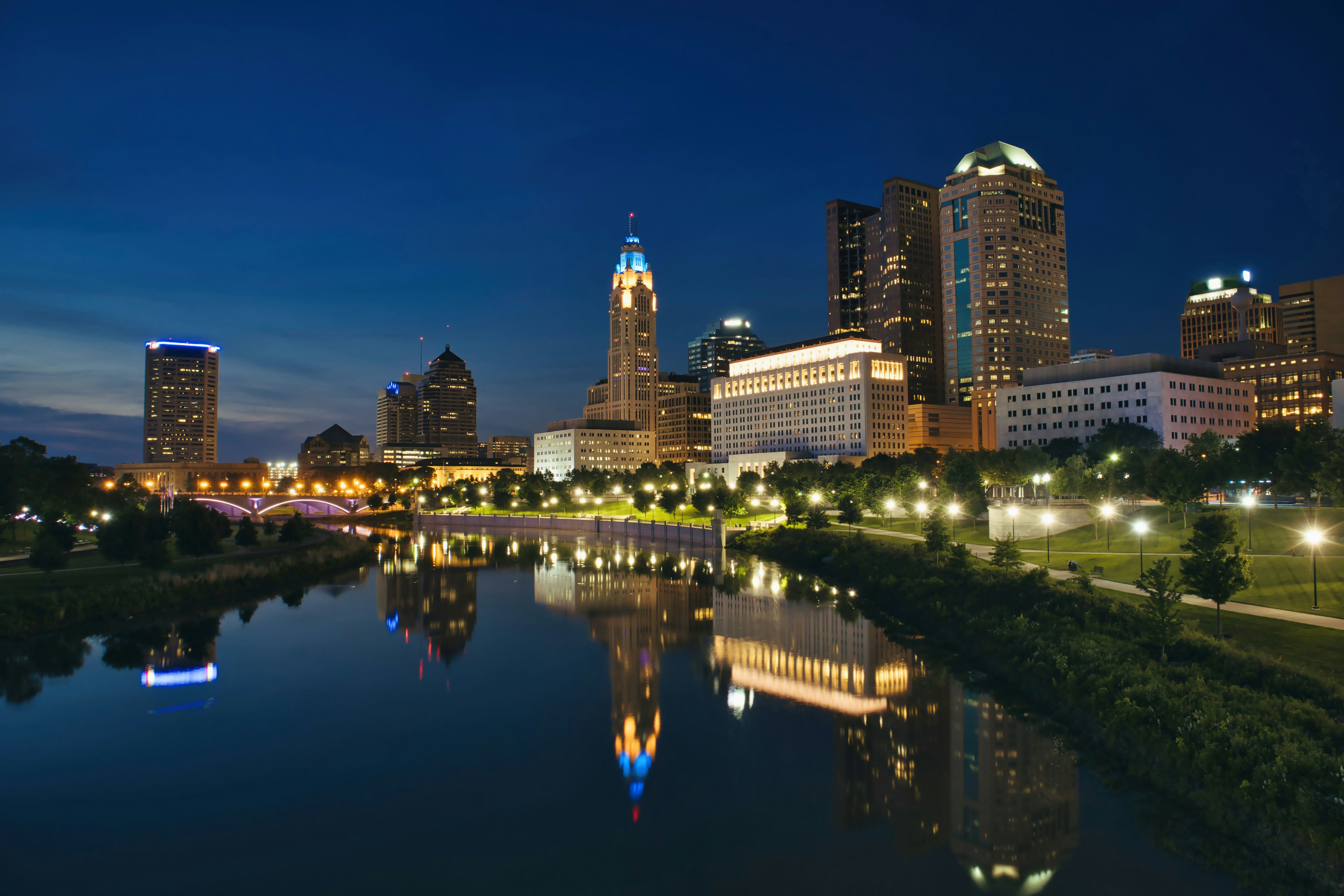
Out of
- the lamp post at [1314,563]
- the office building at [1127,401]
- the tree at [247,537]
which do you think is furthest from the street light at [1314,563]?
the office building at [1127,401]

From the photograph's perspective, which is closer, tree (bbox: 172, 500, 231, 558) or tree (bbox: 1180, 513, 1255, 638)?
tree (bbox: 1180, 513, 1255, 638)

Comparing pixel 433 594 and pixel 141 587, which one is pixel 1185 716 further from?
pixel 141 587

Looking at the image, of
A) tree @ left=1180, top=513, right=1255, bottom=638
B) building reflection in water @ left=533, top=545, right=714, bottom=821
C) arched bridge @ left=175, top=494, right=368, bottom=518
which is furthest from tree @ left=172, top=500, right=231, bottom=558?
arched bridge @ left=175, top=494, right=368, bottom=518

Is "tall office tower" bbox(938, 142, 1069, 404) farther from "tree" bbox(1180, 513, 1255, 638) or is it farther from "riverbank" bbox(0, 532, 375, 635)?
"tree" bbox(1180, 513, 1255, 638)

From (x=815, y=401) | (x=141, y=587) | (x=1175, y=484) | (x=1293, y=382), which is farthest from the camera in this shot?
(x=815, y=401)

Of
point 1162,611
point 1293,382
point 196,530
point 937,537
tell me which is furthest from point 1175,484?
point 1293,382

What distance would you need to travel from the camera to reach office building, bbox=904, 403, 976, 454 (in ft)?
561

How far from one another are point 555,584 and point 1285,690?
161ft

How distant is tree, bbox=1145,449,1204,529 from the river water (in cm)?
2569

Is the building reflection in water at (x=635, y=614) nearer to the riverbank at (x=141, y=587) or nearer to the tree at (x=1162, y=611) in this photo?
the tree at (x=1162, y=611)

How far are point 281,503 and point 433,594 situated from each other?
99.7m

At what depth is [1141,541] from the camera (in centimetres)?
3909

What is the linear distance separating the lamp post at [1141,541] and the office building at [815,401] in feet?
366

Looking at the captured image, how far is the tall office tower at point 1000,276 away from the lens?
178125mm
